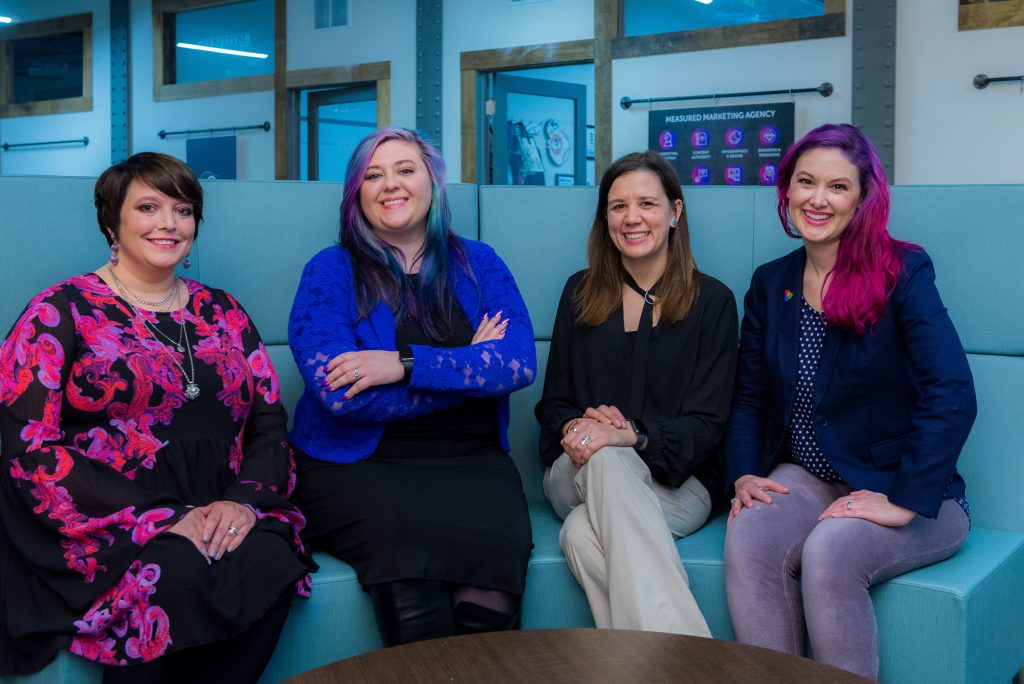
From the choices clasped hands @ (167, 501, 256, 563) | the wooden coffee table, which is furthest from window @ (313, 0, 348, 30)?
the wooden coffee table

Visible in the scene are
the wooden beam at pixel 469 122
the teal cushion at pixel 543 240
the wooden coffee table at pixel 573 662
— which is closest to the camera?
the wooden coffee table at pixel 573 662

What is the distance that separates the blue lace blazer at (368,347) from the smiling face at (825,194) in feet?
2.14

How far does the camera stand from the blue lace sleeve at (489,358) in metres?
2.10

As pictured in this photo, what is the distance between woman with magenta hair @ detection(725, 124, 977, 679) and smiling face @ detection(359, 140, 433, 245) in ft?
2.62

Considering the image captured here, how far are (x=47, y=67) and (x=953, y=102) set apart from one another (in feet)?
28.2

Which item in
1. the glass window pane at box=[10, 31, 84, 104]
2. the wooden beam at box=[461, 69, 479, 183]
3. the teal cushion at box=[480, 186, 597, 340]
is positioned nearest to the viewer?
the teal cushion at box=[480, 186, 597, 340]

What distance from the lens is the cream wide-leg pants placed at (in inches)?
71.5

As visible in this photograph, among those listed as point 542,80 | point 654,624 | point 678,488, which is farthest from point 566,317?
point 542,80

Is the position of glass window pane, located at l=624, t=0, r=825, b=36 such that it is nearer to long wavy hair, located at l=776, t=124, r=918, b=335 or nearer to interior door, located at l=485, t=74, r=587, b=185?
interior door, located at l=485, t=74, r=587, b=185

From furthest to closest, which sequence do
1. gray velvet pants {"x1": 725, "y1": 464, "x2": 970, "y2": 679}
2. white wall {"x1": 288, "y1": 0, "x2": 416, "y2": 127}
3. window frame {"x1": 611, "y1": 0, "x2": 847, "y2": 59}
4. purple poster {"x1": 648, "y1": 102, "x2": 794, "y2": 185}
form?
white wall {"x1": 288, "y1": 0, "x2": 416, "y2": 127} < purple poster {"x1": 648, "y1": 102, "x2": 794, "y2": 185} < window frame {"x1": 611, "y1": 0, "x2": 847, "y2": 59} < gray velvet pants {"x1": 725, "y1": 464, "x2": 970, "y2": 679}

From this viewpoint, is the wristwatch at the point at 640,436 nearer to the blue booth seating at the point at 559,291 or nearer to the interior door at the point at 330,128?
the blue booth seating at the point at 559,291

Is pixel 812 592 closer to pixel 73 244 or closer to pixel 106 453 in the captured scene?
pixel 106 453

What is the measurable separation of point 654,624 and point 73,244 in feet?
5.05

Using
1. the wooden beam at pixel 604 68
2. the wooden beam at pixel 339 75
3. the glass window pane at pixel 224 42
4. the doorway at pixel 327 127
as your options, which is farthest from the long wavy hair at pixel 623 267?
the glass window pane at pixel 224 42
